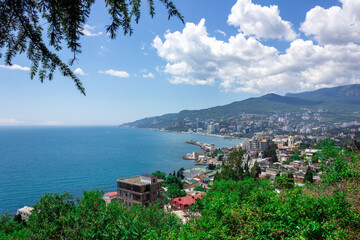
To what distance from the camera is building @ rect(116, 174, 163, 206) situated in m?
15.7

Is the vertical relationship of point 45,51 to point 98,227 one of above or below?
above

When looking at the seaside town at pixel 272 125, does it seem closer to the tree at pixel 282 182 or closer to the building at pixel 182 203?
the building at pixel 182 203

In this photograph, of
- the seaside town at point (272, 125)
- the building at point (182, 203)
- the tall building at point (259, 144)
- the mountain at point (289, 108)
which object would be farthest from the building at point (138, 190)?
the mountain at point (289, 108)

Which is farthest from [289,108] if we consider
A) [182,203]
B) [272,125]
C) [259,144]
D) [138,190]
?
[138,190]

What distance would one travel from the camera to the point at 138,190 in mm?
15742

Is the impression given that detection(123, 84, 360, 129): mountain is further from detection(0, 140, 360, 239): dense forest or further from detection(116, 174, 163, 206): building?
detection(0, 140, 360, 239): dense forest

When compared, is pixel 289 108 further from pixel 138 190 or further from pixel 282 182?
pixel 282 182

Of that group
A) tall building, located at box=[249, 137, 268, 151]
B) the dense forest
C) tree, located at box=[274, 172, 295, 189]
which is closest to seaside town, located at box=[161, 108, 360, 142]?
tall building, located at box=[249, 137, 268, 151]

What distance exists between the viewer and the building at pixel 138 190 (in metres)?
15.7

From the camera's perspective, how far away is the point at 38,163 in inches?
1636

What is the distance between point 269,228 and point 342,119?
15063 centimetres

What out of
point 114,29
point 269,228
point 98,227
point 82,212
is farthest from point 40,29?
point 82,212

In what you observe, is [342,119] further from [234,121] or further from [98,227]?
[98,227]

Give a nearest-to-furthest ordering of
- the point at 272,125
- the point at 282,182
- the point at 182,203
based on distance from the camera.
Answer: the point at 282,182 → the point at 182,203 → the point at 272,125
